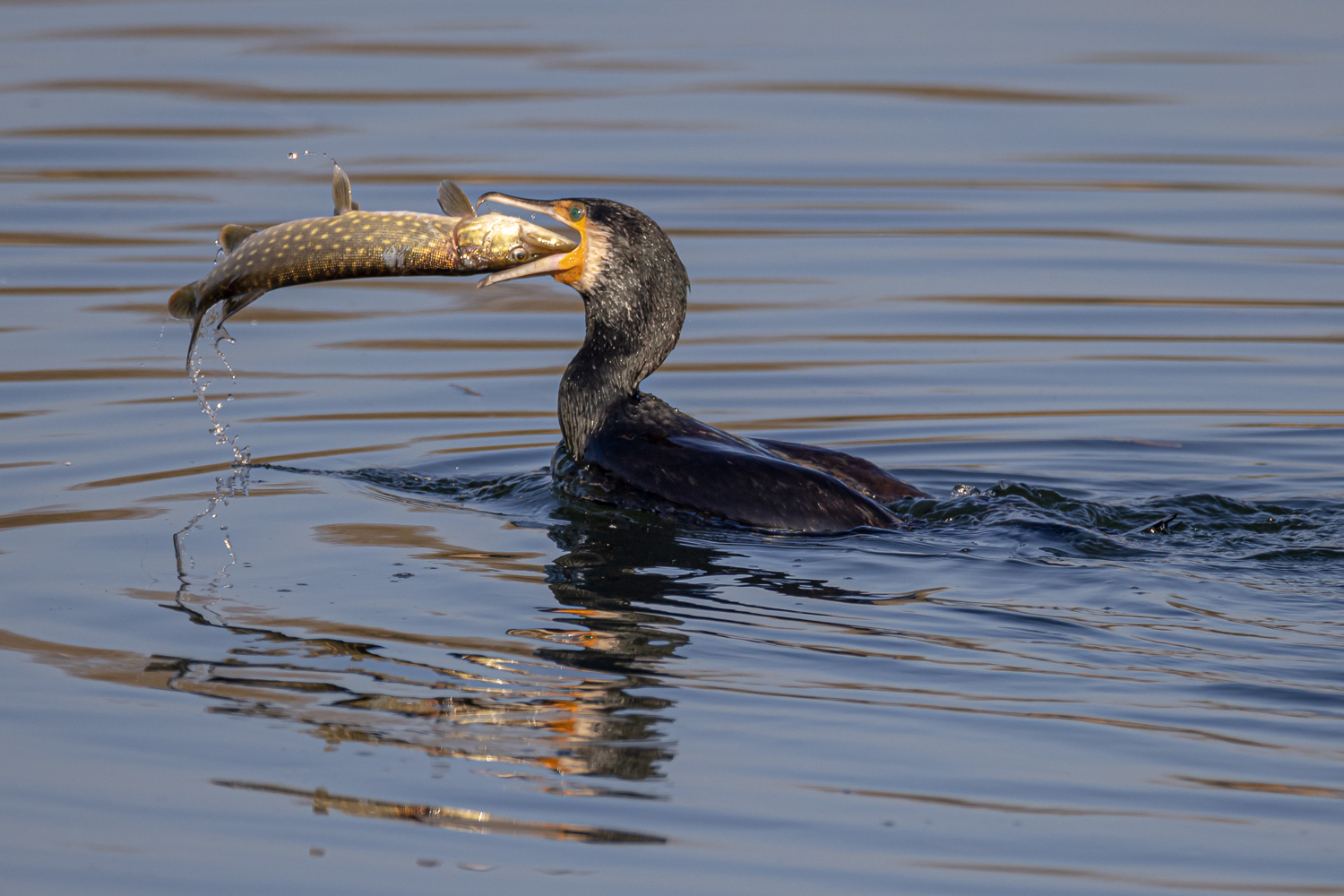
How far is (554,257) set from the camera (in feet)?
22.4

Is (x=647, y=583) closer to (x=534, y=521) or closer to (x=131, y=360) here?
(x=534, y=521)

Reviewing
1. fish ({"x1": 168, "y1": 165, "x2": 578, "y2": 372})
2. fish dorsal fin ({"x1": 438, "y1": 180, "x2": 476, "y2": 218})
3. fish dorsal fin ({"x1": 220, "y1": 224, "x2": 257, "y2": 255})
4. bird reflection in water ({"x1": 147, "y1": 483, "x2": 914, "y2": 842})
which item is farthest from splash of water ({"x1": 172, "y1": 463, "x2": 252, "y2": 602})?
fish dorsal fin ({"x1": 438, "y1": 180, "x2": 476, "y2": 218})

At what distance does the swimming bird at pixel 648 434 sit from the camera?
Answer: 6.34 metres

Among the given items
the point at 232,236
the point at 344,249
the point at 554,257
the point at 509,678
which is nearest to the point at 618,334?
the point at 554,257

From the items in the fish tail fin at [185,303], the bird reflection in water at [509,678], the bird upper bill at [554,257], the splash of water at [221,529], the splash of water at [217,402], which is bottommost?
the bird reflection in water at [509,678]

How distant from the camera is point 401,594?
572 centimetres

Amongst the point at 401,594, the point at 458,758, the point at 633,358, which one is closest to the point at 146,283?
the point at 633,358

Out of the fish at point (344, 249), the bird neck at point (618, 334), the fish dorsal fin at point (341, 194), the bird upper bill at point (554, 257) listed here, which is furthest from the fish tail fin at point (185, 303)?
the bird neck at point (618, 334)

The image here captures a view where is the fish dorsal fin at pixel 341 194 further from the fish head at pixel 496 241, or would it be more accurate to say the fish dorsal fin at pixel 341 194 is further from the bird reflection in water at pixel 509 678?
the bird reflection in water at pixel 509 678

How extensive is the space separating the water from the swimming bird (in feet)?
0.49

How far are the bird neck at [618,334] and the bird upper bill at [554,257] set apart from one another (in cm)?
14

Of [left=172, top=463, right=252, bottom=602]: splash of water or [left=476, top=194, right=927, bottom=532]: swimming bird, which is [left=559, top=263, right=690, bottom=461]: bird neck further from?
[left=172, top=463, right=252, bottom=602]: splash of water

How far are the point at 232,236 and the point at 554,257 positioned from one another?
1.24 meters

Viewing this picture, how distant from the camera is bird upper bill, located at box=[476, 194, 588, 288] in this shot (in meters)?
6.55
